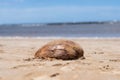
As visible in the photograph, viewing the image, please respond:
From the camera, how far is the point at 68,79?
5754 mm

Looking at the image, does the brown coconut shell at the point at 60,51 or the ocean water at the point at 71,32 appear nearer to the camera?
the brown coconut shell at the point at 60,51

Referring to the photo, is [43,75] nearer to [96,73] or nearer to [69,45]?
[96,73]

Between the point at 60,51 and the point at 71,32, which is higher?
the point at 60,51

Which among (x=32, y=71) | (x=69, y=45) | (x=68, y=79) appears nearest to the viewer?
(x=68, y=79)

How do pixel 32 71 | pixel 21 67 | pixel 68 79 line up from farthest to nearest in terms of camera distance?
1. pixel 21 67
2. pixel 32 71
3. pixel 68 79

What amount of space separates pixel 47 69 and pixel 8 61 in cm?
180

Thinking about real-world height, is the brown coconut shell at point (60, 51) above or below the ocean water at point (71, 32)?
above

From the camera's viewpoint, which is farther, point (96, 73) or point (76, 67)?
point (76, 67)

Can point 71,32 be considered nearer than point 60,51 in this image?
No

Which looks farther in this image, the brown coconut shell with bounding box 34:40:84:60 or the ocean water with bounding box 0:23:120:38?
the ocean water with bounding box 0:23:120:38

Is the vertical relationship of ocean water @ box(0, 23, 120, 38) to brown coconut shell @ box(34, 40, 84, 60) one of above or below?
below

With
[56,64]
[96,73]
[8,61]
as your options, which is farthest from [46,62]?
[96,73]

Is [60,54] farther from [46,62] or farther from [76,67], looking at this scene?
[76,67]

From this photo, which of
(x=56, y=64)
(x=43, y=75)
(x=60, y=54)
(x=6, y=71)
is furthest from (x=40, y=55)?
(x=43, y=75)
